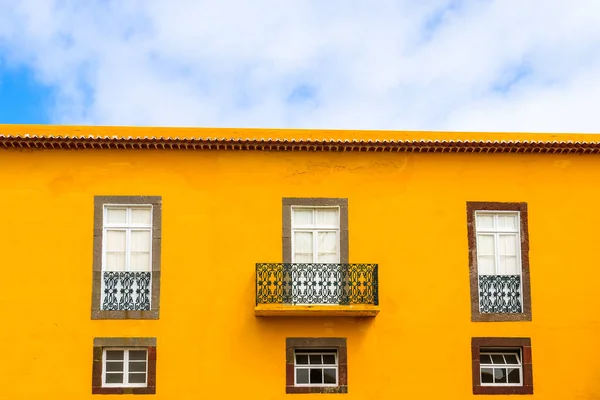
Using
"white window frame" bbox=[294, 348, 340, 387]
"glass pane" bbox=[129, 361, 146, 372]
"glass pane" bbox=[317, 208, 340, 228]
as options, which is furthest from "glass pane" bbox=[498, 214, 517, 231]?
"glass pane" bbox=[129, 361, 146, 372]

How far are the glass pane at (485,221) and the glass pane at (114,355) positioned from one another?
7116 millimetres

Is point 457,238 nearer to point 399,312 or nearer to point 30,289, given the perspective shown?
point 399,312

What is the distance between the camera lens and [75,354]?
606 inches

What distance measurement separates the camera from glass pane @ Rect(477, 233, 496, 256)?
1636 centimetres

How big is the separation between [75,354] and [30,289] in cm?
145

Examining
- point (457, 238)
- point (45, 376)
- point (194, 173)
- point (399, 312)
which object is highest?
point (194, 173)

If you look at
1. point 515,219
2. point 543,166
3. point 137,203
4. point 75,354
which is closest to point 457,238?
point 515,219

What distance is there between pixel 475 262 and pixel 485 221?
0.85 m

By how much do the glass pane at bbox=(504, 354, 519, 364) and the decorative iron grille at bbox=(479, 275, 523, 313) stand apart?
33.4 inches

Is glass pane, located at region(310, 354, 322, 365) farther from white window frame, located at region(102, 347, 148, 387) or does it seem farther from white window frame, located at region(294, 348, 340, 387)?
white window frame, located at region(102, 347, 148, 387)

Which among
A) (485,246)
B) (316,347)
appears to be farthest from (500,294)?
(316,347)

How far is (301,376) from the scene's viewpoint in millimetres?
15859

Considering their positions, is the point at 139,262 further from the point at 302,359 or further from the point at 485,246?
the point at 485,246

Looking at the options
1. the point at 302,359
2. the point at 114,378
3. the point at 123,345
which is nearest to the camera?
the point at 123,345
